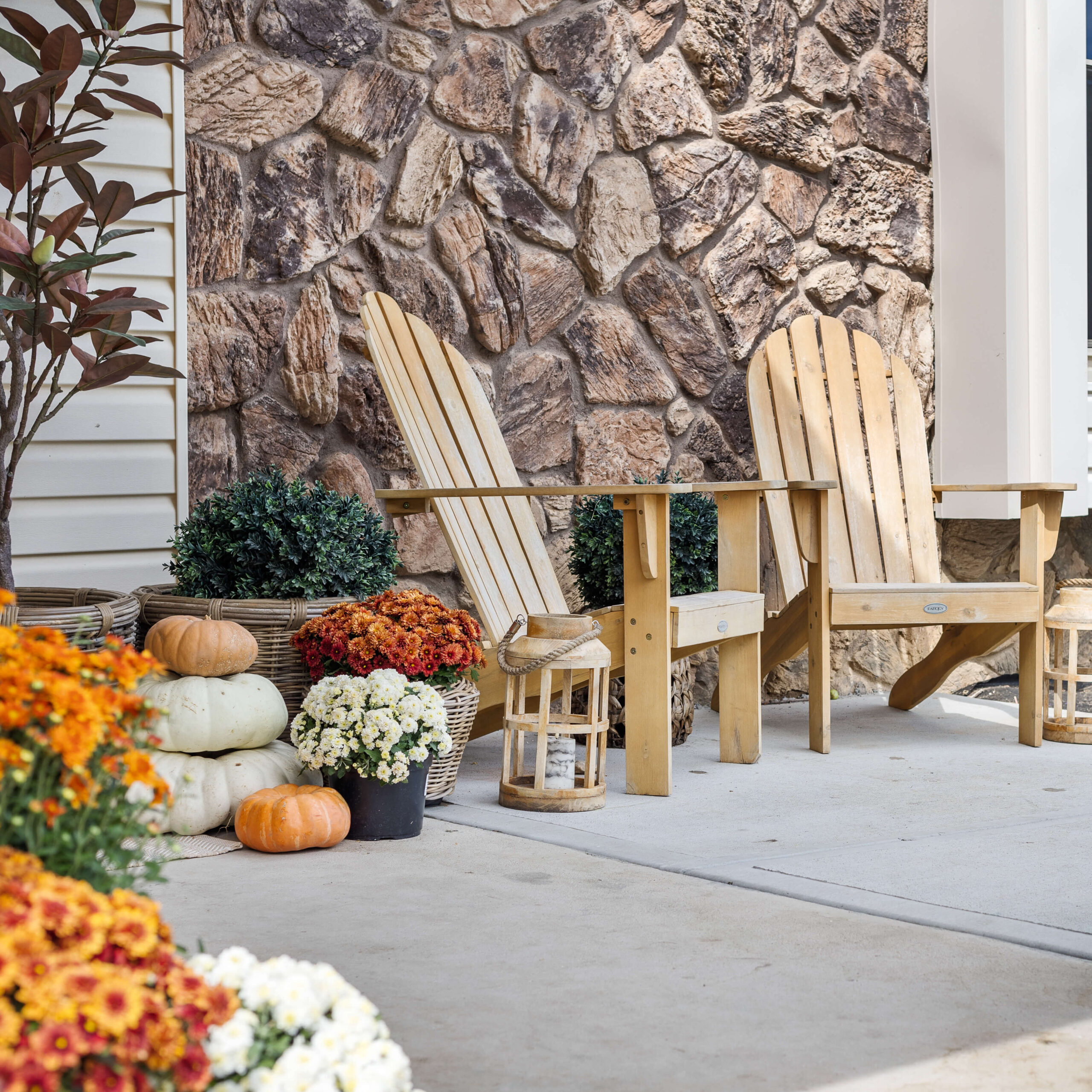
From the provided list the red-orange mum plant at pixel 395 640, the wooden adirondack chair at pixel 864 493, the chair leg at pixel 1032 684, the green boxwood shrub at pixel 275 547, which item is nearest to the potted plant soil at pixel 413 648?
the red-orange mum plant at pixel 395 640

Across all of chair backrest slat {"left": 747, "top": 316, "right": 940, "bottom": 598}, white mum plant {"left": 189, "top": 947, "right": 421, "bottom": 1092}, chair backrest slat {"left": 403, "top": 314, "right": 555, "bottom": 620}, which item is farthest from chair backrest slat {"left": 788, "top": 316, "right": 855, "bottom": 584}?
white mum plant {"left": 189, "top": 947, "right": 421, "bottom": 1092}

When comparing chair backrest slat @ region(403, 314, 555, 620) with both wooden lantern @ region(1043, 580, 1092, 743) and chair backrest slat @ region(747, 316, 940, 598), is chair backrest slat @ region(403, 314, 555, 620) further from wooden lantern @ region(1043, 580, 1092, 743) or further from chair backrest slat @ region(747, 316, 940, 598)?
wooden lantern @ region(1043, 580, 1092, 743)

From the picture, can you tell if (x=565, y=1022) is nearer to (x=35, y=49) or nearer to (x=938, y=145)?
(x=35, y=49)

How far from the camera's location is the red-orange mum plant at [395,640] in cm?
272

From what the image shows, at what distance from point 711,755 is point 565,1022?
202cm

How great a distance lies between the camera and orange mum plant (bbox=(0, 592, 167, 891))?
1.04 meters

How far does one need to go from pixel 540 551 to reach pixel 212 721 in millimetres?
1238

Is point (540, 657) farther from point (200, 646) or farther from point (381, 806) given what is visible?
point (200, 646)

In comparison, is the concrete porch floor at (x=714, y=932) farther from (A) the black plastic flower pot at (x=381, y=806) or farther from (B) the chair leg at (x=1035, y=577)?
(B) the chair leg at (x=1035, y=577)

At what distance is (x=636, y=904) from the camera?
2.12 meters

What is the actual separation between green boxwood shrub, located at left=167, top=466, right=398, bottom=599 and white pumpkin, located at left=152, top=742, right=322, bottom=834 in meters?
0.41

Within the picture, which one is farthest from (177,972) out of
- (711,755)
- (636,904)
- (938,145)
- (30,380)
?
(938,145)

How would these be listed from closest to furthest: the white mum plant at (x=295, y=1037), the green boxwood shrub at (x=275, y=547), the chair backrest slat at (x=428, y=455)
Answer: the white mum plant at (x=295, y=1037) → the green boxwood shrub at (x=275, y=547) → the chair backrest slat at (x=428, y=455)

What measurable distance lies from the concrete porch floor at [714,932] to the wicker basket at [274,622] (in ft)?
1.44
